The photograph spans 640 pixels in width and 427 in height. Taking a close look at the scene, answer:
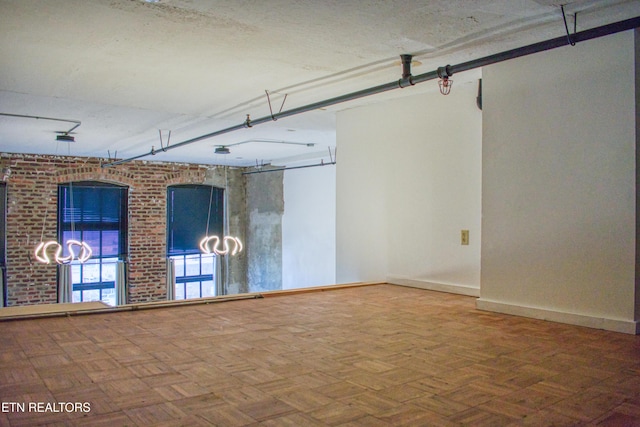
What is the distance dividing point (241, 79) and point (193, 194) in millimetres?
7180

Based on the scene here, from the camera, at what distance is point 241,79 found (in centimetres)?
446

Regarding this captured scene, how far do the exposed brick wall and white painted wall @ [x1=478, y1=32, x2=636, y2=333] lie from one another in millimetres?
7953

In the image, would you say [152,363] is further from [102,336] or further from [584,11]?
[584,11]

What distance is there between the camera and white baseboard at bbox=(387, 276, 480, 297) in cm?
461

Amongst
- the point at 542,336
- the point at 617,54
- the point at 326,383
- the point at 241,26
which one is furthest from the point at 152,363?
the point at 617,54

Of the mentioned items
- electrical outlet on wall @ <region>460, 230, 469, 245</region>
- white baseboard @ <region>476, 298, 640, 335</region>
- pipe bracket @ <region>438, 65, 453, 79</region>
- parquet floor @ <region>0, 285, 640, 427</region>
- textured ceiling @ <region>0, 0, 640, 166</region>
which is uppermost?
textured ceiling @ <region>0, 0, 640, 166</region>

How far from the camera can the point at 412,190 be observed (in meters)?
5.12

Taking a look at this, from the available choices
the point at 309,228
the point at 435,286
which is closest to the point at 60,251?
the point at 309,228

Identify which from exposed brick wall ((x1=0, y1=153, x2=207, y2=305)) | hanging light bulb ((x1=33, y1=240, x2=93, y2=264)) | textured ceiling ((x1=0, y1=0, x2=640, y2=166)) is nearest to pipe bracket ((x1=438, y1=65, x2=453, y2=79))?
textured ceiling ((x1=0, y1=0, x2=640, y2=166))

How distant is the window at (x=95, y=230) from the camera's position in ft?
31.7

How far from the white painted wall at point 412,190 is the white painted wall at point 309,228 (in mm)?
3212

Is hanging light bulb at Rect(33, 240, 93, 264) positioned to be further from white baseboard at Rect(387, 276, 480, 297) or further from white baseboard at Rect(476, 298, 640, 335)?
white baseboard at Rect(476, 298, 640, 335)

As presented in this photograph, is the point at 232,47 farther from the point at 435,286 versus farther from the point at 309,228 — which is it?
the point at 309,228

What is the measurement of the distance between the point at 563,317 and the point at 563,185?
0.91m
